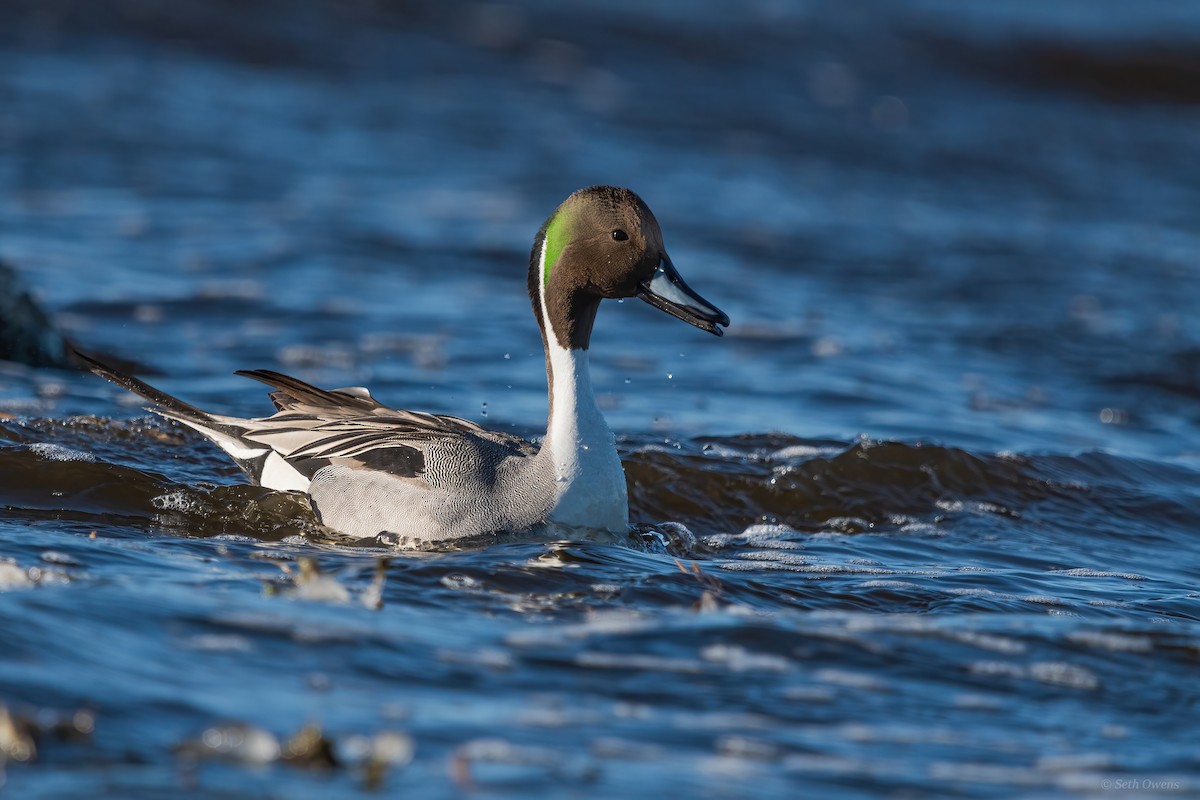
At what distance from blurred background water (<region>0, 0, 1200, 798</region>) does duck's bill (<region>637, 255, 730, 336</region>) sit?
0.99 meters

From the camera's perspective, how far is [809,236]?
1435 cm

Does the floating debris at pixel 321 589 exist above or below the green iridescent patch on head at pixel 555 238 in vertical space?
below

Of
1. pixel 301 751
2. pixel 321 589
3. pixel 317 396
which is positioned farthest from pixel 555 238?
pixel 301 751

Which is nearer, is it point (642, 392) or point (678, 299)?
point (678, 299)

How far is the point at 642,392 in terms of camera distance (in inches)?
388

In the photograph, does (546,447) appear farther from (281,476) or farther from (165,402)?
(165,402)

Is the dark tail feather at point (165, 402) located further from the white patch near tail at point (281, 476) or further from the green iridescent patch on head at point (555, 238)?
the green iridescent patch on head at point (555, 238)

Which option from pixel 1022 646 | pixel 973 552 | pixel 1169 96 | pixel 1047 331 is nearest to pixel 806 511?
pixel 973 552

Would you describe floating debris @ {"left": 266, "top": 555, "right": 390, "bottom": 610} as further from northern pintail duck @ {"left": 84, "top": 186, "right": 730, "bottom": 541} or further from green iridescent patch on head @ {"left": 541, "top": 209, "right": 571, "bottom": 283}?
green iridescent patch on head @ {"left": 541, "top": 209, "right": 571, "bottom": 283}

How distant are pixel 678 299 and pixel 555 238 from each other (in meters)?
0.57

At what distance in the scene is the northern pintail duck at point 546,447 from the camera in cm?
635

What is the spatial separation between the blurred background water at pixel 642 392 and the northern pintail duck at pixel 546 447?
0.23 m

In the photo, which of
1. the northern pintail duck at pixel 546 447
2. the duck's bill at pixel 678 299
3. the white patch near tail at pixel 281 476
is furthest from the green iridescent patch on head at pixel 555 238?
the white patch near tail at pixel 281 476

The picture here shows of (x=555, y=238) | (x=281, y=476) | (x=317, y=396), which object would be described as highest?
(x=555, y=238)
